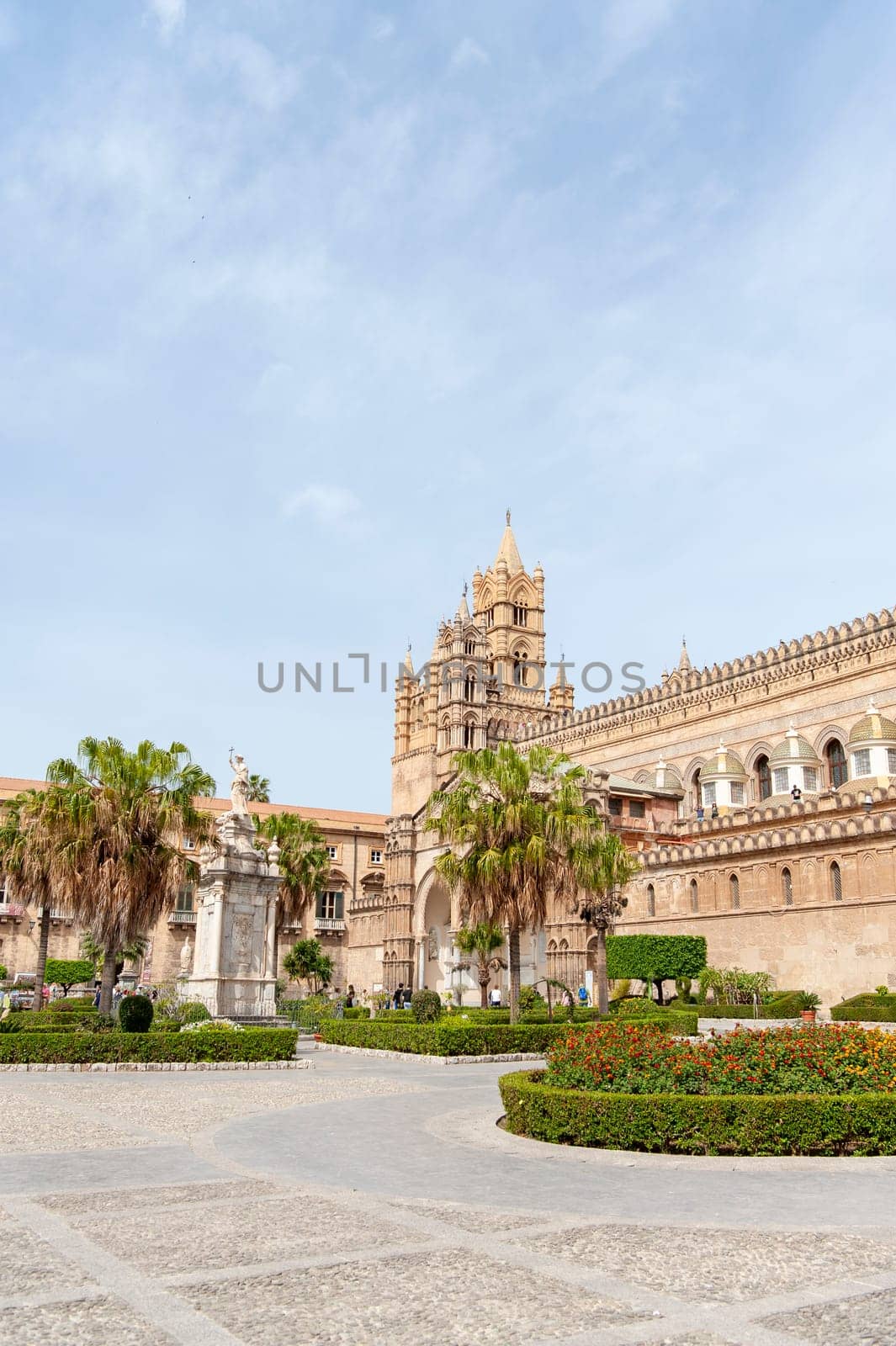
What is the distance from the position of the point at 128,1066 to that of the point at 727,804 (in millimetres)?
40210

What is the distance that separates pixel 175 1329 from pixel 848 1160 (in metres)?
7.88

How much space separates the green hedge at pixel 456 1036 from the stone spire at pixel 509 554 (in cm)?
6794

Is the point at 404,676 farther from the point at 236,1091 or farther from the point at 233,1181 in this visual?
the point at 233,1181

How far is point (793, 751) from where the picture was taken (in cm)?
5369

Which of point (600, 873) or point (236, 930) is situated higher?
point (600, 873)

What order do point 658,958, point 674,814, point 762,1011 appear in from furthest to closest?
point 674,814 < point 658,958 < point 762,1011

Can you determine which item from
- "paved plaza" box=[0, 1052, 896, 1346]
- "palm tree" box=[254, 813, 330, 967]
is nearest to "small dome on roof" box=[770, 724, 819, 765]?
"palm tree" box=[254, 813, 330, 967]

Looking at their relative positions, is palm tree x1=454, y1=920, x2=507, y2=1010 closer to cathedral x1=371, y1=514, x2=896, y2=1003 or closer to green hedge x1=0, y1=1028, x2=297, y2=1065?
cathedral x1=371, y1=514, x2=896, y2=1003

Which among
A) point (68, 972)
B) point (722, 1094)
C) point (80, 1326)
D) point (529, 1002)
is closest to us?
point (80, 1326)

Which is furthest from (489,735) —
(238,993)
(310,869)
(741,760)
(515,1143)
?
(515,1143)

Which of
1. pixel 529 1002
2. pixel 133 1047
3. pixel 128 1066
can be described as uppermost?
pixel 529 1002

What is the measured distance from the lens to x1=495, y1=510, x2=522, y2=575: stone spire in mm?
95625

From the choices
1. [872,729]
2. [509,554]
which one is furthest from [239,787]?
[509,554]

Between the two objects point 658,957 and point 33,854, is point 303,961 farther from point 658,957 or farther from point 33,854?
Result: point 33,854
